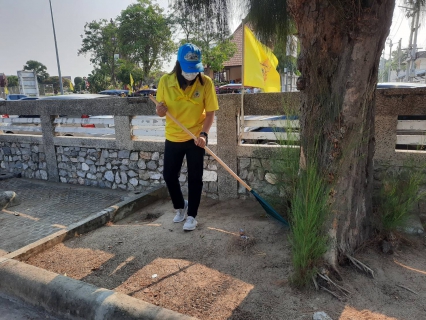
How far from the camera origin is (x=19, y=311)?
2.77 meters

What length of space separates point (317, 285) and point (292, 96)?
2.28 metres

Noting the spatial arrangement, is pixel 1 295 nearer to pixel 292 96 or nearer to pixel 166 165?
pixel 166 165

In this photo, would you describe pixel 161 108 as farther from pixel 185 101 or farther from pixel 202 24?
pixel 202 24

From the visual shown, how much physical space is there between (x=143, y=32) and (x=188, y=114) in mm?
22819

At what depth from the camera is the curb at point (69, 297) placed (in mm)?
2322

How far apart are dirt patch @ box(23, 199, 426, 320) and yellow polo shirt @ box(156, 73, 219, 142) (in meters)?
1.12

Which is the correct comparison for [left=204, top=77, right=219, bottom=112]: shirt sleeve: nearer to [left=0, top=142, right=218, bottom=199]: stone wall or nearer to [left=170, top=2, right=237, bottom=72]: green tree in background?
[left=170, top=2, right=237, bottom=72]: green tree in background

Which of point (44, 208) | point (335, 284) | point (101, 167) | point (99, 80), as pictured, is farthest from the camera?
point (99, 80)

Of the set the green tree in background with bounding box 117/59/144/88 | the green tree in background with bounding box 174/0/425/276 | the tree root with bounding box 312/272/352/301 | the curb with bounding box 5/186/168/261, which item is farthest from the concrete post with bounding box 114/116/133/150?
the green tree in background with bounding box 117/59/144/88

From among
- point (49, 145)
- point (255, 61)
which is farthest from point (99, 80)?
point (255, 61)

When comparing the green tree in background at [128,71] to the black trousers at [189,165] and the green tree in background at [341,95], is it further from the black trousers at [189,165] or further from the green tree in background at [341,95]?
the green tree in background at [341,95]

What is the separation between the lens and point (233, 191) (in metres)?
4.62

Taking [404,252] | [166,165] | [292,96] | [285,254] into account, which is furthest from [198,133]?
[404,252]

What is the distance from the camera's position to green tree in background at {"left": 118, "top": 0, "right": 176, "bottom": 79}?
23641mm
